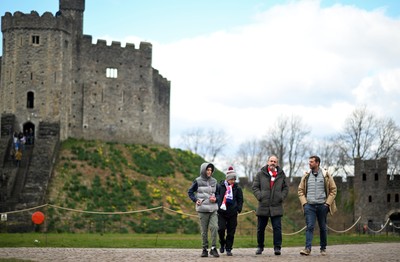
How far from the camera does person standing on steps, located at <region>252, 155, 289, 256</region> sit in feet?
65.9

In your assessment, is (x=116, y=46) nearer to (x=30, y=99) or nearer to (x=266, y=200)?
(x=30, y=99)

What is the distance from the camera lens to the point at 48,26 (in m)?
50.2

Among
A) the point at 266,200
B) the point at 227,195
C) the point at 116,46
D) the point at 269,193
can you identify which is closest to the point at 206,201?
the point at 227,195

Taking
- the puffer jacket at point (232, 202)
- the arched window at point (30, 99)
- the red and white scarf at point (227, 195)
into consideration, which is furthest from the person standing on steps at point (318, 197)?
the arched window at point (30, 99)

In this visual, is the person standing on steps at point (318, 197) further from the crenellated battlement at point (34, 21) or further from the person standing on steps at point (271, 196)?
the crenellated battlement at point (34, 21)

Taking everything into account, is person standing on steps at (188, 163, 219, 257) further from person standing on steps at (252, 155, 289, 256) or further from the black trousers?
person standing on steps at (252, 155, 289, 256)

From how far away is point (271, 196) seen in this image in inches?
796

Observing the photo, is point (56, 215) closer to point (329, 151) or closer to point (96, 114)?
point (96, 114)

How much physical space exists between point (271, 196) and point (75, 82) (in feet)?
112

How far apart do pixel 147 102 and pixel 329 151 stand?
44.6 m

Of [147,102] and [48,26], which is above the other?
[48,26]

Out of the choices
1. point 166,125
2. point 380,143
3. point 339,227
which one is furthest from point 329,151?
point 166,125

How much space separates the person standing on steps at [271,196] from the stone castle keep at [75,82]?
31.3 meters

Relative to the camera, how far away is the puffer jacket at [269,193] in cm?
2011
